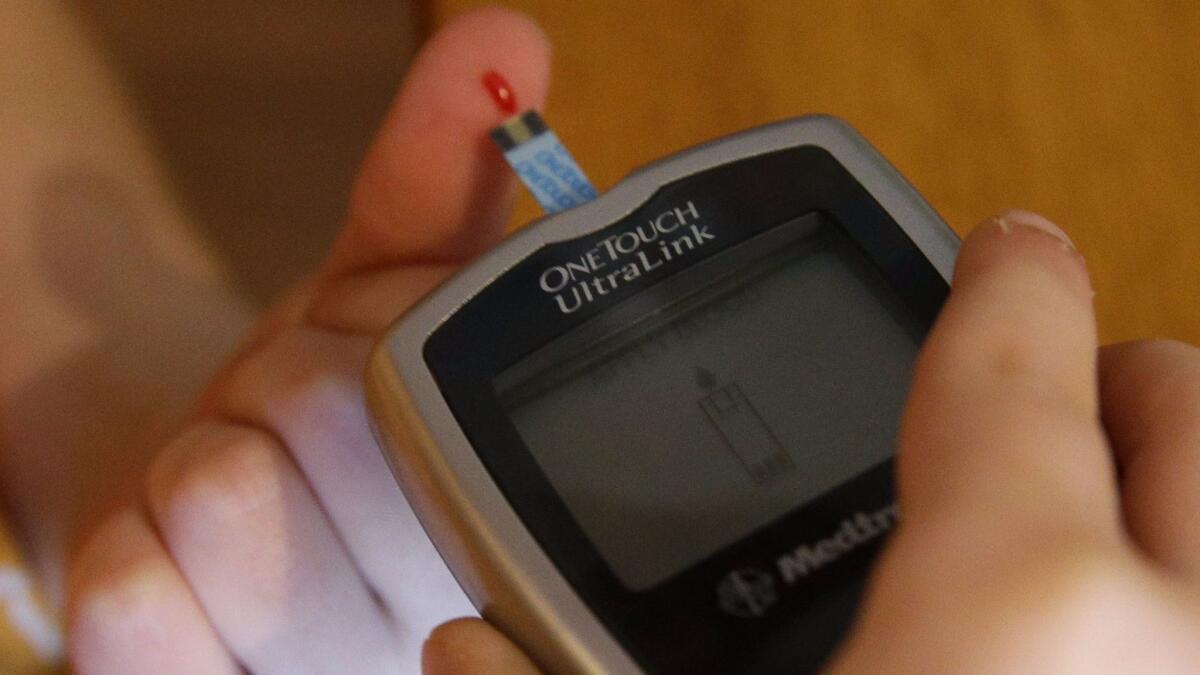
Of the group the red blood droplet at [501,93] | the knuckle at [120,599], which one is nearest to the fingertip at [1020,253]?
the red blood droplet at [501,93]

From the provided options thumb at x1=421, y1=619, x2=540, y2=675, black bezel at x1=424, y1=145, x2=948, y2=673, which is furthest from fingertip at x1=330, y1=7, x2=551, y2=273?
thumb at x1=421, y1=619, x2=540, y2=675

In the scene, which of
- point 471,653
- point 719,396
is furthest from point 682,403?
point 471,653

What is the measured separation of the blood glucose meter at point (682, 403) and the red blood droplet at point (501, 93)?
0.30 ft

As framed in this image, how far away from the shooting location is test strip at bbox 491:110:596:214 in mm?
493

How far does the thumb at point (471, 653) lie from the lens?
0.36 m

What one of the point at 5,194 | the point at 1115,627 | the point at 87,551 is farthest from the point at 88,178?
the point at 1115,627

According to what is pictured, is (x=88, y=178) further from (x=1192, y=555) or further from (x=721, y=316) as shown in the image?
(x=1192, y=555)

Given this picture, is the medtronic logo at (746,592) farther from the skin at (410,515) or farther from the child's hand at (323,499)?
the child's hand at (323,499)

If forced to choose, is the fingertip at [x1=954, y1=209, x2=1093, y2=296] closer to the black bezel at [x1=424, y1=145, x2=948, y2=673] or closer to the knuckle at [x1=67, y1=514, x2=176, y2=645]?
the black bezel at [x1=424, y1=145, x2=948, y2=673]

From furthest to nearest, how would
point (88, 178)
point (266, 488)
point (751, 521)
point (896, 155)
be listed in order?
point (88, 178), point (896, 155), point (266, 488), point (751, 521)

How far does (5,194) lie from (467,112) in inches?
14.4

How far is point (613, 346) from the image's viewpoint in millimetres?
448

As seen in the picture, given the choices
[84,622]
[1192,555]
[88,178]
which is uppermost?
[88,178]

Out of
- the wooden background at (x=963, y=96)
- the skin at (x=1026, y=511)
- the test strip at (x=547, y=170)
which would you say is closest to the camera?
the skin at (x=1026, y=511)
